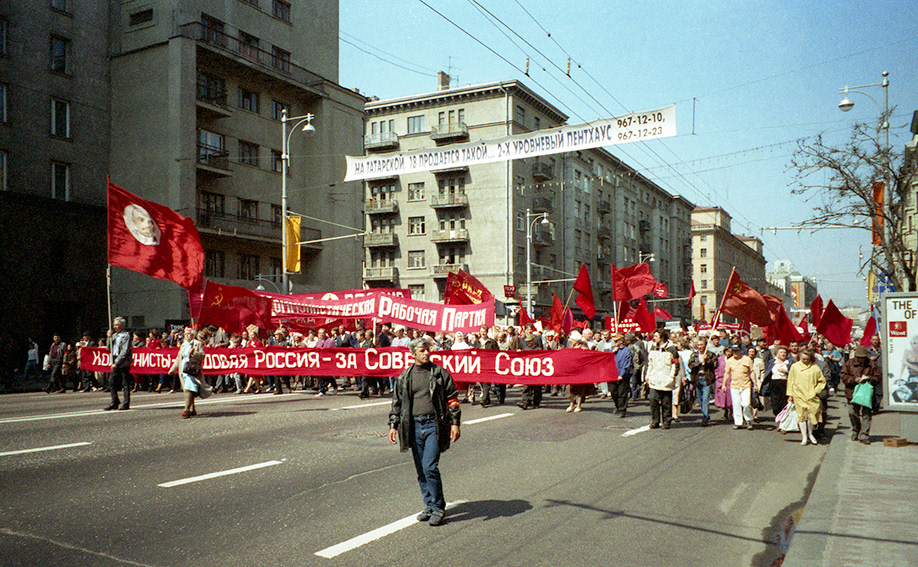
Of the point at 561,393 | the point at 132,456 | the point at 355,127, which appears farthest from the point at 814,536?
the point at 355,127

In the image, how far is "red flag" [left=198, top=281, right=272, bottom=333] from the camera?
17062 millimetres

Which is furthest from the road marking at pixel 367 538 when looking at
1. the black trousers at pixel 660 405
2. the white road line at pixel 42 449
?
the black trousers at pixel 660 405

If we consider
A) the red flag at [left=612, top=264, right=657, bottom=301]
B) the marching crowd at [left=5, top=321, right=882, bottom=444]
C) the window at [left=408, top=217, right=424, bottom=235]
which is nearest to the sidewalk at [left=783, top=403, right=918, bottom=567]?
the marching crowd at [left=5, top=321, right=882, bottom=444]

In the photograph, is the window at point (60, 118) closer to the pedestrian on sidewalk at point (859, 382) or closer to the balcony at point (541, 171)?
the pedestrian on sidewalk at point (859, 382)

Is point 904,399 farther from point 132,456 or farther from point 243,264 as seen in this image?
point 243,264

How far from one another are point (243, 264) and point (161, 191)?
5.92 m

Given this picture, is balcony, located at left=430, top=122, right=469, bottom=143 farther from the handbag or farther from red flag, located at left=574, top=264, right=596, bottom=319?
the handbag

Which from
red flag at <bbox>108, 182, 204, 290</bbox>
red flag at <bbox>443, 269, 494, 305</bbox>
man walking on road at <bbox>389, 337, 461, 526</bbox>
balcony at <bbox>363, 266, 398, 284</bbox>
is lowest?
man walking on road at <bbox>389, 337, 461, 526</bbox>

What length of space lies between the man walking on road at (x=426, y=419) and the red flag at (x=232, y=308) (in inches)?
438

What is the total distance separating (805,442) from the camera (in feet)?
38.3

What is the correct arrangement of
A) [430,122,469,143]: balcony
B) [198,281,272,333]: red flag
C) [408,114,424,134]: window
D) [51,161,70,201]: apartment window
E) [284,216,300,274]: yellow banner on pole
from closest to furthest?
[198,281,272,333]: red flag → [284,216,300,274]: yellow banner on pole → [51,161,70,201]: apartment window → [430,122,469,143]: balcony → [408,114,424,134]: window

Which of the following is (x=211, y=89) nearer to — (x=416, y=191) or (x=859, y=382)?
(x=416, y=191)

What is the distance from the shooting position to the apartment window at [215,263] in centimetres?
3591

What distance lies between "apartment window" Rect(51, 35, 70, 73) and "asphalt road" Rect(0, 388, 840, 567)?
2616 cm
